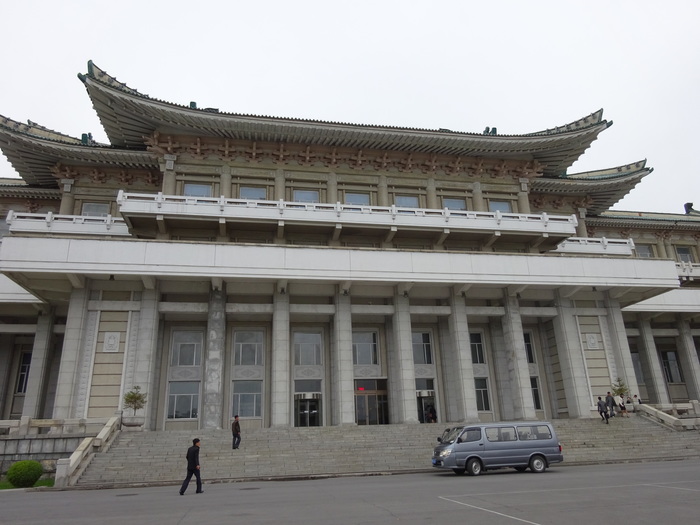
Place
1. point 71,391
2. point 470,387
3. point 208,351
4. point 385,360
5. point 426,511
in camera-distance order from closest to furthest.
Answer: point 426,511 → point 71,391 → point 208,351 → point 470,387 → point 385,360

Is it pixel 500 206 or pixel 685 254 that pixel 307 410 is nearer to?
pixel 500 206

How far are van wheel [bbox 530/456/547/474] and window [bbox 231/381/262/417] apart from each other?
16.2 meters

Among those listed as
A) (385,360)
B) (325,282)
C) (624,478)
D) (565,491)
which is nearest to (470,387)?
(385,360)

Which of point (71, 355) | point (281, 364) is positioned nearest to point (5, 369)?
point (71, 355)

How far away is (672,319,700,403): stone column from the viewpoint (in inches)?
1549

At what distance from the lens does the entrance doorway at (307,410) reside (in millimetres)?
29906

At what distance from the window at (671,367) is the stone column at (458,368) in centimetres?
2028

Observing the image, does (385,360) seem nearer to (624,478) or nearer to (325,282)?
(325,282)

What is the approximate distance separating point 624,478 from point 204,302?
2173 cm

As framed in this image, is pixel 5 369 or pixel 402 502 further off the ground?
pixel 5 369

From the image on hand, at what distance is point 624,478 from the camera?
47.5 ft

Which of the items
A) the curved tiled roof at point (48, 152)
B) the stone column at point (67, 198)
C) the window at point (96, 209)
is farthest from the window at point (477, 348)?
the stone column at point (67, 198)

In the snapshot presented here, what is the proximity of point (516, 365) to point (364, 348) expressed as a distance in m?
8.96

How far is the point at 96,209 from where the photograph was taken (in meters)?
34.0
